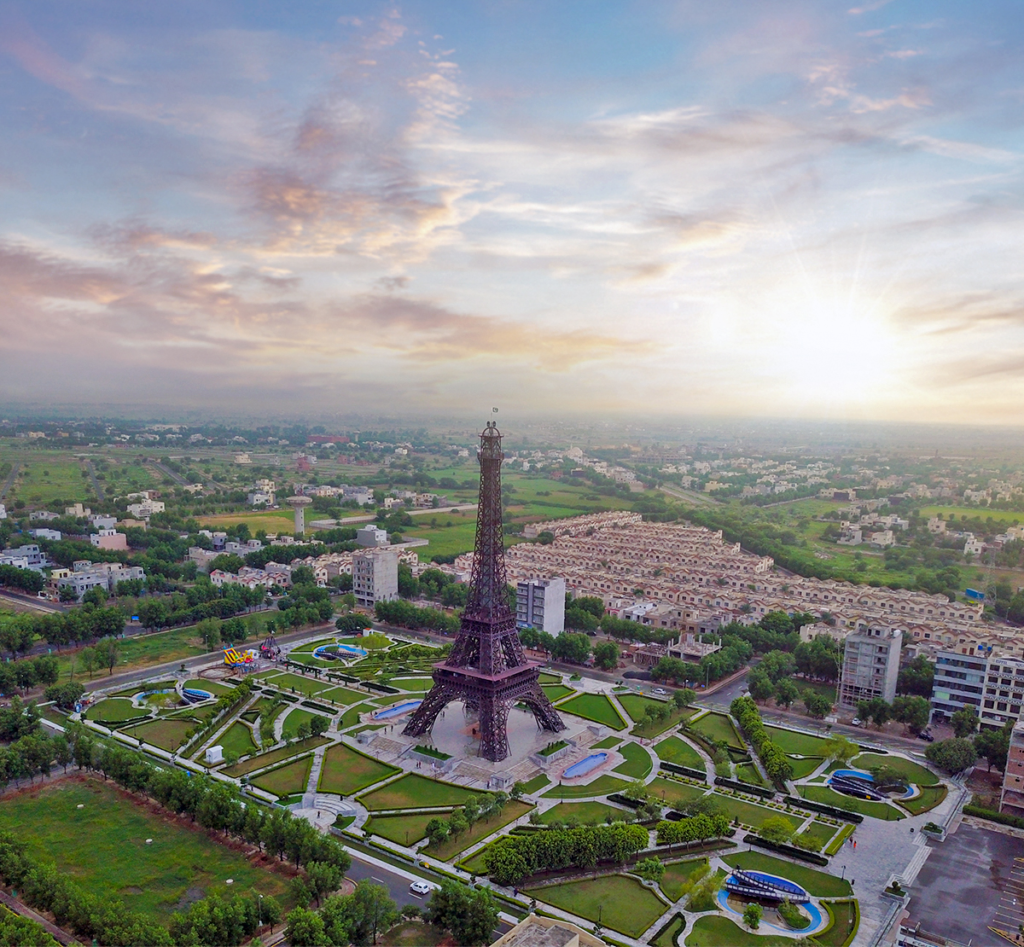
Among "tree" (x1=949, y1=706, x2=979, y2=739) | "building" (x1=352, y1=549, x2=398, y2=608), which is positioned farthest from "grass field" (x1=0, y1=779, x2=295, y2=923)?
"tree" (x1=949, y1=706, x2=979, y2=739)

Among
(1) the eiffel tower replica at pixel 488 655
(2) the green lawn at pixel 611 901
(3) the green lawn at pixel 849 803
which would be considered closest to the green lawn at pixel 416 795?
(1) the eiffel tower replica at pixel 488 655

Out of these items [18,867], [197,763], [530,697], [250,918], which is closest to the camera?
[250,918]

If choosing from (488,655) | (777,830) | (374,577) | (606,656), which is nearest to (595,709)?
(606,656)

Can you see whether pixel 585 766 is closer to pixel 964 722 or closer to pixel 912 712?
pixel 912 712

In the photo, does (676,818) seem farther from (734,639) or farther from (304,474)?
(304,474)

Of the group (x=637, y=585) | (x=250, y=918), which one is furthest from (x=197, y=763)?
(x=637, y=585)

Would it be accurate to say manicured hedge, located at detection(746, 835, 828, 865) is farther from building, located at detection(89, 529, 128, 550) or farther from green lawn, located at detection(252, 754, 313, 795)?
building, located at detection(89, 529, 128, 550)

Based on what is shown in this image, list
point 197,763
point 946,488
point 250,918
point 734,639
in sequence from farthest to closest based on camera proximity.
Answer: point 946,488 → point 734,639 → point 197,763 → point 250,918
